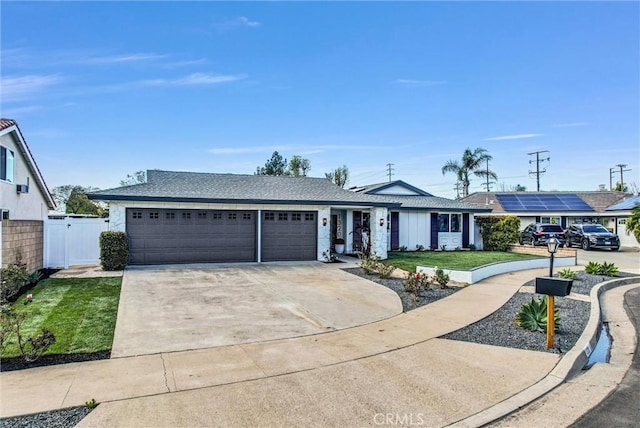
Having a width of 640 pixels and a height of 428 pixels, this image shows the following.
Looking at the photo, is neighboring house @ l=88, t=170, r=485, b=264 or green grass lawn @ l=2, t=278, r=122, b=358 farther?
neighboring house @ l=88, t=170, r=485, b=264

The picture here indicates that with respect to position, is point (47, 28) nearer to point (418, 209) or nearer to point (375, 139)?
point (418, 209)

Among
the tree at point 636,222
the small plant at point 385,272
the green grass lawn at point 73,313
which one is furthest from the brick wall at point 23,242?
the tree at point 636,222

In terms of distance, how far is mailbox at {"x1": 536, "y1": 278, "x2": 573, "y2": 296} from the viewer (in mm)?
5777

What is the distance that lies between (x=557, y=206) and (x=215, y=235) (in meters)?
28.0

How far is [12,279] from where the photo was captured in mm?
9188

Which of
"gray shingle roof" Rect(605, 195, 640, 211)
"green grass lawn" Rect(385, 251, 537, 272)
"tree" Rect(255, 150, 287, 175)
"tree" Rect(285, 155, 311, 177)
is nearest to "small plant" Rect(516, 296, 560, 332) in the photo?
"green grass lawn" Rect(385, 251, 537, 272)

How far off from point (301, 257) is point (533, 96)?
46.4 ft

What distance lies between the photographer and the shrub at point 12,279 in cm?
846

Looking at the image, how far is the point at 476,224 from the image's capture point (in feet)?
76.0

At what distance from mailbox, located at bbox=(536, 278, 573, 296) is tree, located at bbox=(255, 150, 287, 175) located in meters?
39.8

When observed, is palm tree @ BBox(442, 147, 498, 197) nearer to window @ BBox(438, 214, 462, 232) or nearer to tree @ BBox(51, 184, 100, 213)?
window @ BBox(438, 214, 462, 232)

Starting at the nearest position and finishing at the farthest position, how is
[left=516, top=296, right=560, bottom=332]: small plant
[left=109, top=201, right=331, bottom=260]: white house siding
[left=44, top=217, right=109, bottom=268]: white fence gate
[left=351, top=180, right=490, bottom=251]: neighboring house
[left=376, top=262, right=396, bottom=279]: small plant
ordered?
[left=516, top=296, right=560, bottom=332]: small plant, [left=376, top=262, right=396, bottom=279]: small plant, [left=44, top=217, right=109, bottom=268]: white fence gate, [left=109, top=201, right=331, bottom=260]: white house siding, [left=351, top=180, right=490, bottom=251]: neighboring house

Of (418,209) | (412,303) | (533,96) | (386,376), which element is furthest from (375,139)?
(386,376)

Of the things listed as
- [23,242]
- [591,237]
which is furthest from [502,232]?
[23,242]
